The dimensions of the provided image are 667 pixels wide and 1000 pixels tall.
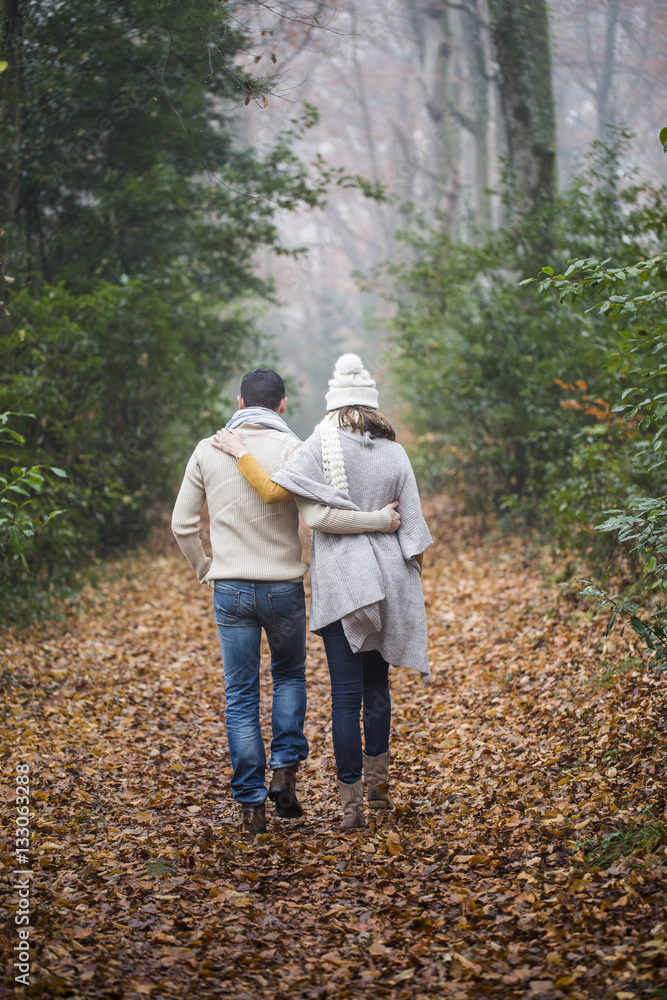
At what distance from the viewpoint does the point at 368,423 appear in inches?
147

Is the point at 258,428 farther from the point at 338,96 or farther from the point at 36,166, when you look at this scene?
the point at 338,96

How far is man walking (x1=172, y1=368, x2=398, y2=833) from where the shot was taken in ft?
12.1

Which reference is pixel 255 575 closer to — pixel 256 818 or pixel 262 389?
pixel 262 389

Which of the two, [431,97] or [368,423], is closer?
[368,423]

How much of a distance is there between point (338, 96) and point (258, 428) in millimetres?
28991

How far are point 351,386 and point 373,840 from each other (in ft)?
6.79

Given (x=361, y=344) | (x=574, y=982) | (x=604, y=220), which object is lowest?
(x=574, y=982)

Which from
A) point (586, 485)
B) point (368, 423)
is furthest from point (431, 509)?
point (368, 423)

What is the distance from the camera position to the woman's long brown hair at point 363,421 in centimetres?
371

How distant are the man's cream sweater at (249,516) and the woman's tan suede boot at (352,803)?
99cm

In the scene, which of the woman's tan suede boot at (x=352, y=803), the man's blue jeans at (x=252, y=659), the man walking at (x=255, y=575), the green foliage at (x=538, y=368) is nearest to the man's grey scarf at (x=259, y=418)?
the man walking at (x=255, y=575)

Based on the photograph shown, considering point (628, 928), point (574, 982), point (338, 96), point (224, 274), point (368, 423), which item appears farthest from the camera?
point (338, 96)

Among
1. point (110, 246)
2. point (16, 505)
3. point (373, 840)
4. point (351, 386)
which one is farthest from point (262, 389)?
point (110, 246)

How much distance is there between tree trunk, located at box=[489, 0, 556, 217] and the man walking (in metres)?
7.66
